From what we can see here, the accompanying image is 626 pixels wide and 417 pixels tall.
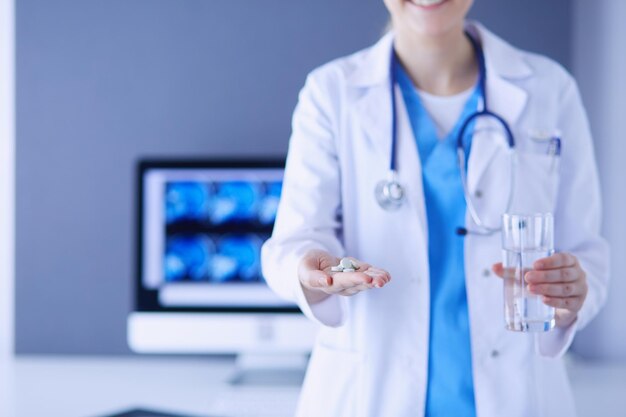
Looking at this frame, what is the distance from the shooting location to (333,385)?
4.14 feet

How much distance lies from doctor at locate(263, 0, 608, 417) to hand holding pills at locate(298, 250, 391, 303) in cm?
3

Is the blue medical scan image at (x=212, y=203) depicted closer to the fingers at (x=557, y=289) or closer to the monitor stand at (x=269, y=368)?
the monitor stand at (x=269, y=368)

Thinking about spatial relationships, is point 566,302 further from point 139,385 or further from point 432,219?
point 139,385

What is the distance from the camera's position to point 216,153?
2.26 metres

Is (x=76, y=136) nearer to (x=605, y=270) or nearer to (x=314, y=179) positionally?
(x=314, y=179)

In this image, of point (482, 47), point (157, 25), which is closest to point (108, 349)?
point (157, 25)

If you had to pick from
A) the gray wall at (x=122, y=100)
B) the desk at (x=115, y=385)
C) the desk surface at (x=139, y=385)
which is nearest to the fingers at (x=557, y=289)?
the desk surface at (x=139, y=385)

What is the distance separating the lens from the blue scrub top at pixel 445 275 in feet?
3.98

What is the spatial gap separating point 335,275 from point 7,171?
5.36 feet

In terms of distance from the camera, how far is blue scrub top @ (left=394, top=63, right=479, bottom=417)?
3.98ft

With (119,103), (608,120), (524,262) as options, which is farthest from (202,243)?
(608,120)

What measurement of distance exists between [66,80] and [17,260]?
567 mm

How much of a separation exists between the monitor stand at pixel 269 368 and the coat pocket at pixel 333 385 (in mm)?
678

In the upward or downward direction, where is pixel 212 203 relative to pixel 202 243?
upward
